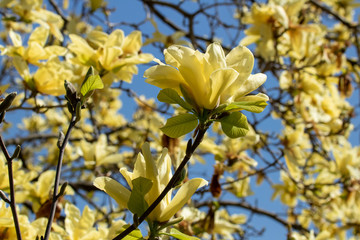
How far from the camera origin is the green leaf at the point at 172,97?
670 millimetres

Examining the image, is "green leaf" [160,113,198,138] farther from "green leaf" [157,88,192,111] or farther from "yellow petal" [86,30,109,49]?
"yellow petal" [86,30,109,49]

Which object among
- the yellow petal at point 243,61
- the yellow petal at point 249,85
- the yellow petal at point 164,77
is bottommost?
the yellow petal at point 164,77

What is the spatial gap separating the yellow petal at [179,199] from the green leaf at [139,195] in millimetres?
54

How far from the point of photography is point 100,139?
73.0 inches

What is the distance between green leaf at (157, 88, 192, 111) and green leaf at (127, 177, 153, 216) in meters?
0.14

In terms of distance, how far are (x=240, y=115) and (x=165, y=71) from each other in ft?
0.50

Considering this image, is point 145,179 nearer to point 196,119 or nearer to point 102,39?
point 196,119

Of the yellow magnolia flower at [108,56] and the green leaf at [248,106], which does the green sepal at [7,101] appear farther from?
the yellow magnolia flower at [108,56]

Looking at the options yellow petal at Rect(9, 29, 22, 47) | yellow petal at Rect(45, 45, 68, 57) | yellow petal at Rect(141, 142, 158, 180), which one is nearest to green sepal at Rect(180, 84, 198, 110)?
yellow petal at Rect(141, 142, 158, 180)

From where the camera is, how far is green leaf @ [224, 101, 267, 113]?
0.66 metres

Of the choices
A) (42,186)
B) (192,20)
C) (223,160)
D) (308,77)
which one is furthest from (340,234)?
(42,186)

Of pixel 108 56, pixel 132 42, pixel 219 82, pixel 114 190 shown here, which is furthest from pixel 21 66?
pixel 219 82

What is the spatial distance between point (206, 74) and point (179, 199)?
0.23 metres

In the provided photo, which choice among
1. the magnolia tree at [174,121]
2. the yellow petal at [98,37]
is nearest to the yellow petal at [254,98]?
the magnolia tree at [174,121]
